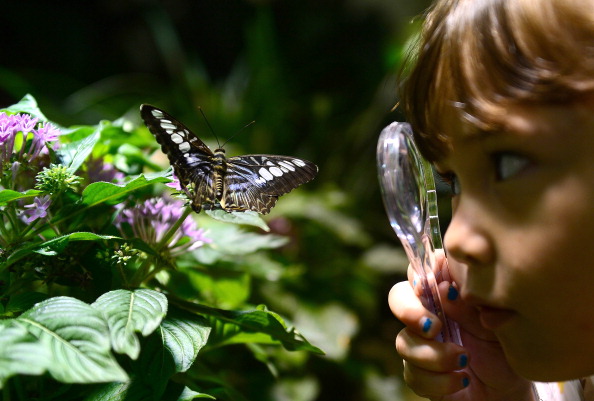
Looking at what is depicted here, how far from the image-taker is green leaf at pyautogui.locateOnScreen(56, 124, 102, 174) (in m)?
0.72

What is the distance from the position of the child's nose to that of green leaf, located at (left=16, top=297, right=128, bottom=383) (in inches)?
12.1

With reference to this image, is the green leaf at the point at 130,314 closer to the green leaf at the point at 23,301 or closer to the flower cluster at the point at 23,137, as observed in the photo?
the green leaf at the point at 23,301

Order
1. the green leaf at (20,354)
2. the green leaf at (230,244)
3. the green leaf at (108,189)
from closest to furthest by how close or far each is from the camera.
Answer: the green leaf at (20,354)
the green leaf at (108,189)
the green leaf at (230,244)

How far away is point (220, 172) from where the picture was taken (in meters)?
0.81

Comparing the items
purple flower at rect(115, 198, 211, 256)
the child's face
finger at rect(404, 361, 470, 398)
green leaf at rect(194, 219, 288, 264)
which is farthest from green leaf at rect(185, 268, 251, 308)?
the child's face

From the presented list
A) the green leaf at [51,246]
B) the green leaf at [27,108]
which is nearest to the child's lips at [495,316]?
the green leaf at [51,246]

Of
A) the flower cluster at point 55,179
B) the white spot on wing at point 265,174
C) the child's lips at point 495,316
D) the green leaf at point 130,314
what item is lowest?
the child's lips at point 495,316

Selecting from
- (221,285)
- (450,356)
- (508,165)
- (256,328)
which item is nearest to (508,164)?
(508,165)

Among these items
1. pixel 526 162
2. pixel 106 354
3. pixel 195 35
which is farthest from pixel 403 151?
pixel 195 35

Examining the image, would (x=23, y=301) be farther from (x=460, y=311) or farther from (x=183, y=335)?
(x=460, y=311)

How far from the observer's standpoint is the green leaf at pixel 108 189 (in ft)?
2.15

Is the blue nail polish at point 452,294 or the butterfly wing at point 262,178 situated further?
the butterfly wing at point 262,178

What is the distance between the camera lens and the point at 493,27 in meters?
0.52

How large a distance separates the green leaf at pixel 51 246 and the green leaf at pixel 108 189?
0.24ft
